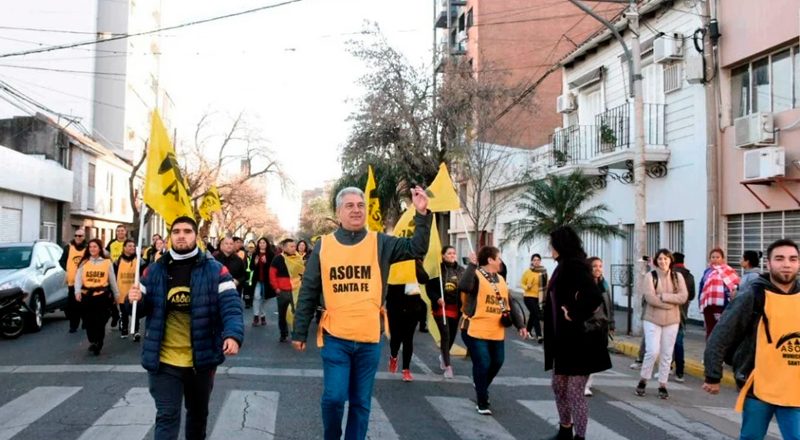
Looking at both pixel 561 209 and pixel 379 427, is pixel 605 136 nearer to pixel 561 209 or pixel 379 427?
pixel 561 209

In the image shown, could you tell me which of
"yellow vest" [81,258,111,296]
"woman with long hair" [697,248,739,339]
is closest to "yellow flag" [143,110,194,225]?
"yellow vest" [81,258,111,296]

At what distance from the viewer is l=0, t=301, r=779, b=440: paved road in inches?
266

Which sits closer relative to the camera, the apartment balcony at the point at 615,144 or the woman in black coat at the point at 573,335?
the woman in black coat at the point at 573,335

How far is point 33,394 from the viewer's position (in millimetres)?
8023

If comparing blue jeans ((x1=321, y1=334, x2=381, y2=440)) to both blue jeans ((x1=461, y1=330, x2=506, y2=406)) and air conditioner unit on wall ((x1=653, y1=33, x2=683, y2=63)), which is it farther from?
air conditioner unit on wall ((x1=653, y1=33, x2=683, y2=63))

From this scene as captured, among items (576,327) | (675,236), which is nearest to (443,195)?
(576,327)

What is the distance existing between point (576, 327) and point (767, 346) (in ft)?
5.32

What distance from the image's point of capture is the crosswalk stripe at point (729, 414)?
789 centimetres

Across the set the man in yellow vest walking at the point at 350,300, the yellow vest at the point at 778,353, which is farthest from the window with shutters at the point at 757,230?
the man in yellow vest walking at the point at 350,300

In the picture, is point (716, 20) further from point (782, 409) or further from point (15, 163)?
point (15, 163)

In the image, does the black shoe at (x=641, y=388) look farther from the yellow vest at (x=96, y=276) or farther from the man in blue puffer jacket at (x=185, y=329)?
the yellow vest at (x=96, y=276)

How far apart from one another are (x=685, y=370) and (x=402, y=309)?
4.88 m

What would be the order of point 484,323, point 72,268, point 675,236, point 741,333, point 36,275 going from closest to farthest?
1. point 741,333
2. point 484,323
3. point 72,268
4. point 36,275
5. point 675,236

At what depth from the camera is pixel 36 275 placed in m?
14.3
